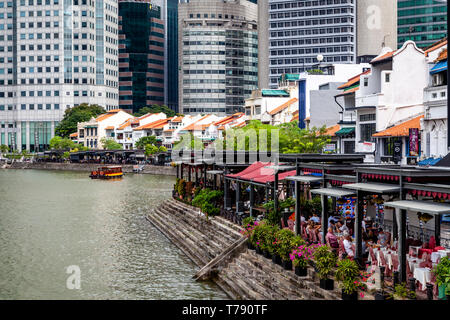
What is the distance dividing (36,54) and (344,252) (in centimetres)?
16987

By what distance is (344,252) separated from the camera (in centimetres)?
2270

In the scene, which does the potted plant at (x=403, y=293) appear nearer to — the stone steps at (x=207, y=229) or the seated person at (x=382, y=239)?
the seated person at (x=382, y=239)

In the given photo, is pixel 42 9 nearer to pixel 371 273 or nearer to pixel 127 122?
pixel 127 122

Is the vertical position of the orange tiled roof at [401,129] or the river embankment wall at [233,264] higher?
the orange tiled roof at [401,129]

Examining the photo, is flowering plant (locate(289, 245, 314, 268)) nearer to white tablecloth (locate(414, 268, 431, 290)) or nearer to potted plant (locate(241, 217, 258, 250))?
white tablecloth (locate(414, 268, 431, 290))

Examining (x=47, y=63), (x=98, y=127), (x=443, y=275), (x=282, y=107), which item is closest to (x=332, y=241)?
→ (x=443, y=275)

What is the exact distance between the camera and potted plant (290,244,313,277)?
2238 centimetres

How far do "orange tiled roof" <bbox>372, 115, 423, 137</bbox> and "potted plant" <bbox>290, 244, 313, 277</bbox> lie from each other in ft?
72.5

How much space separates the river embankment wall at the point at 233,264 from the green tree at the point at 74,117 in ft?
417

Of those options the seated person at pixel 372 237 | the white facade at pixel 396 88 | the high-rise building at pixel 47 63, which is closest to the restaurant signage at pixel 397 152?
the white facade at pixel 396 88

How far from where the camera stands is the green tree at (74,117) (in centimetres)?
16700

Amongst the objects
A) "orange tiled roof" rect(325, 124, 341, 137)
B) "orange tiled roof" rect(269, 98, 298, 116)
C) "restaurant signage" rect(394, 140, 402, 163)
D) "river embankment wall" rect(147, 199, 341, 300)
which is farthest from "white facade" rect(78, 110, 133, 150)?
"restaurant signage" rect(394, 140, 402, 163)

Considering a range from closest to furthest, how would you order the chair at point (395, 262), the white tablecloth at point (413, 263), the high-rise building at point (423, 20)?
1. the white tablecloth at point (413, 263)
2. the chair at point (395, 262)
3. the high-rise building at point (423, 20)

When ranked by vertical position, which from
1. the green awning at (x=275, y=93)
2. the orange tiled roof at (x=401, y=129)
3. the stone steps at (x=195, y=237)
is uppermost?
the green awning at (x=275, y=93)
